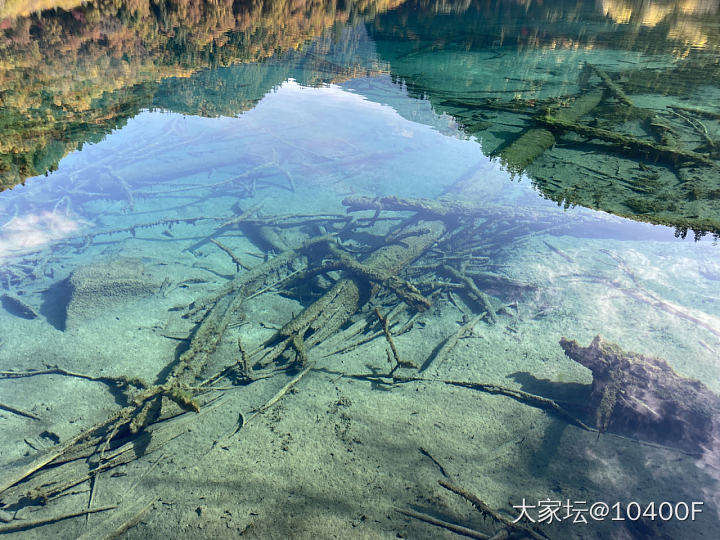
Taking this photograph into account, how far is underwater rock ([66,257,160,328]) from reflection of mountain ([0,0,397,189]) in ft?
15.6

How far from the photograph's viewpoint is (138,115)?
13.7 m

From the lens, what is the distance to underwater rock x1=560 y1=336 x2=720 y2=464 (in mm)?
4109

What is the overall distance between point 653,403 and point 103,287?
8.25m

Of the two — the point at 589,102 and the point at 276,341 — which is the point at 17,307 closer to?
the point at 276,341

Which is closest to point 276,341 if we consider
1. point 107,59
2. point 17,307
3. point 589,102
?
point 17,307

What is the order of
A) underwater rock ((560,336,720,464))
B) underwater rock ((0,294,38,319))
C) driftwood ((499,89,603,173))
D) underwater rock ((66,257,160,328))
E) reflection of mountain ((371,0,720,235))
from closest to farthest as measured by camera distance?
underwater rock ((560,336,720,464)) < underwater rock ((0,294,38,319)) < underwater rock ((66,257,160,328)) < reflection of mountain ((371,0,720,235)) < driftwood ((499,89,603,173))

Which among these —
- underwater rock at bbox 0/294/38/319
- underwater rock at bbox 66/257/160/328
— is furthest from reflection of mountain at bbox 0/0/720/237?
underwater rock at bbox 66/257/160/328

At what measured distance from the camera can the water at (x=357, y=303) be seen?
382 centimetres

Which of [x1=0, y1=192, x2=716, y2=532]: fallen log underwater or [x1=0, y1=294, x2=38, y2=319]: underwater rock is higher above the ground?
[x1=0, y1=192, x2=716, y2=532]: fallen log underwater

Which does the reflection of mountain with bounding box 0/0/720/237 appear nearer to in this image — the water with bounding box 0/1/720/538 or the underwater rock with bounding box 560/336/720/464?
the water with bounding box 0/1/720/538

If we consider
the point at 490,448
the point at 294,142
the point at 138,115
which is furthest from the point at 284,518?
the point at 138,115

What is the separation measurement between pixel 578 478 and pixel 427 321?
3101 millimetres

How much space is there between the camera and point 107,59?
17375mm

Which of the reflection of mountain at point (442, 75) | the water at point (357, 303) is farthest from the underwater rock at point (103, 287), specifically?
the reflection of mountain at point (442, 75)
